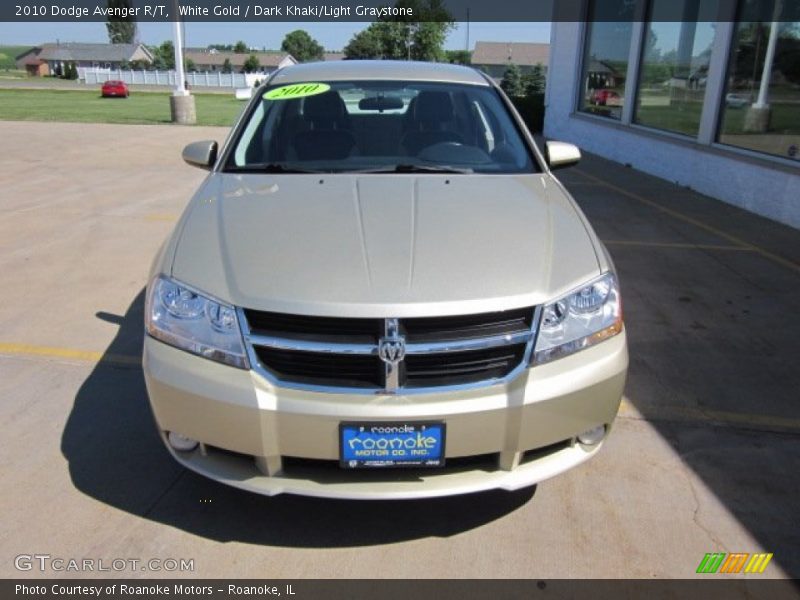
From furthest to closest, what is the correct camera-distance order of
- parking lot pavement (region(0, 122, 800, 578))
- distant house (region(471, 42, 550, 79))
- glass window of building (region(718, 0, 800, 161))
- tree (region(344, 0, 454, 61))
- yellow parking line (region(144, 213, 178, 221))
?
distant house (region(471, 42, 550, 79))
tree (region(344, 0, 454, 61))
glass window of building (region(718, 0, 800, 161))
yellow parking line (region(144, 213, 178, 221))
parking lot pavement (region(0, 122, 800, 578))

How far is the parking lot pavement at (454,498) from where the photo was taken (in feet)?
8.11

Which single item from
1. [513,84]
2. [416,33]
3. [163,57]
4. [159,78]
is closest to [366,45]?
[416,33]

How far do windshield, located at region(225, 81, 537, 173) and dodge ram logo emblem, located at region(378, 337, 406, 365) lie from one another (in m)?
1.35

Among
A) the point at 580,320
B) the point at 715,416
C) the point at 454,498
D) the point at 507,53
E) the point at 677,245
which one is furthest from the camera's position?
the point at 507,53

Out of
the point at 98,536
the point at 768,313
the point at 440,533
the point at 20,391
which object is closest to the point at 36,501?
the point at 98,536

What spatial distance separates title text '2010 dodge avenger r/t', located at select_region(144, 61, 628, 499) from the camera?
2.17 m

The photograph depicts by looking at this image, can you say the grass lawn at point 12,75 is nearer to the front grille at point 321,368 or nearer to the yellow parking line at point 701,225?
the yellow parking line at point 701,225

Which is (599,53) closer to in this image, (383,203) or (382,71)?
(382,71)

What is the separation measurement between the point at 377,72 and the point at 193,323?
2.30m

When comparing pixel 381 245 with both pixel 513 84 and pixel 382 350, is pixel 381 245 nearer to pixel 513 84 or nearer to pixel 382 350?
pixel 382 350

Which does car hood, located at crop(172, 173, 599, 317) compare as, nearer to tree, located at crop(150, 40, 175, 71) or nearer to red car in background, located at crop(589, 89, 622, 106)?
red car in background, located at crop(589, 89, 622, 106)

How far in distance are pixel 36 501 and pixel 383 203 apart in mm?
1889

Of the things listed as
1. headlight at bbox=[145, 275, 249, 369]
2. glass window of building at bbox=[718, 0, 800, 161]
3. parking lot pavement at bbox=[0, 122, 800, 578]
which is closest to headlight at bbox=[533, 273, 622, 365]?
parking lot pavement at bbox=[0, 122, 800, 578]

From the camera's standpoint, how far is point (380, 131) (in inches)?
145
